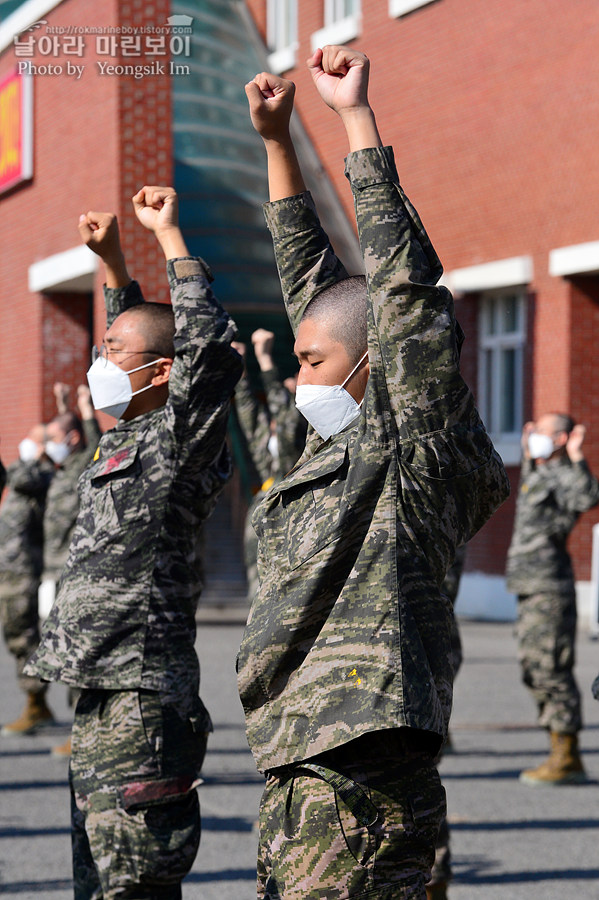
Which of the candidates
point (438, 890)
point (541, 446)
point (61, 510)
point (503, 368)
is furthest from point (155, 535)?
point (503, 368)

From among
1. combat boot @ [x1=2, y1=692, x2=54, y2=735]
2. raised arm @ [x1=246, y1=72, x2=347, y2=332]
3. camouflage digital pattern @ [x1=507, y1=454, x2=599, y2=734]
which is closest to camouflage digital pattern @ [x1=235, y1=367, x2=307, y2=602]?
combat boot @ [x1=2, y1=692, x2=54, y2=735]

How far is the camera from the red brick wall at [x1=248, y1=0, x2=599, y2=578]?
1444 cm

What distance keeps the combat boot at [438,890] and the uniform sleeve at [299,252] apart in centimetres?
239

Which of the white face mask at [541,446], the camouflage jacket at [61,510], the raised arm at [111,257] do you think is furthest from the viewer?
the camouflage jacket at [61,510]

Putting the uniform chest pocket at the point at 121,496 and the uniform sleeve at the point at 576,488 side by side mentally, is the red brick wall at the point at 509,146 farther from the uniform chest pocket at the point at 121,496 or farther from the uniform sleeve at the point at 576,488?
the uniform chest pocket at the point at 121,496

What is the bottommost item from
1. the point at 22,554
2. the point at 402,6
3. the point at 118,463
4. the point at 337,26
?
the point at 22,554

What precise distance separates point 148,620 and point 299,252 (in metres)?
1.21

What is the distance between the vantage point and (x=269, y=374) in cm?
805

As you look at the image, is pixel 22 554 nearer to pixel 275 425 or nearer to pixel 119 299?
pixel 275 425

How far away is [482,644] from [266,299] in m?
5.67

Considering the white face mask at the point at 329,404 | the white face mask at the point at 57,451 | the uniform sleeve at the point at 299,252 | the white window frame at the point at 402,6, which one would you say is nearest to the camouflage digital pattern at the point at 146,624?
the uniform sleeve at the point at 299,252

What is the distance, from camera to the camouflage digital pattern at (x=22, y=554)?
8.70 metres

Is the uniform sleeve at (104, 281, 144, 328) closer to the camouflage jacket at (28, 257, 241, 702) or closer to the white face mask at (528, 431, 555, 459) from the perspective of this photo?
the camouflage jacket at (28, 257, 241, 702)

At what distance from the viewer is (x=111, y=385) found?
3895 millimetres
